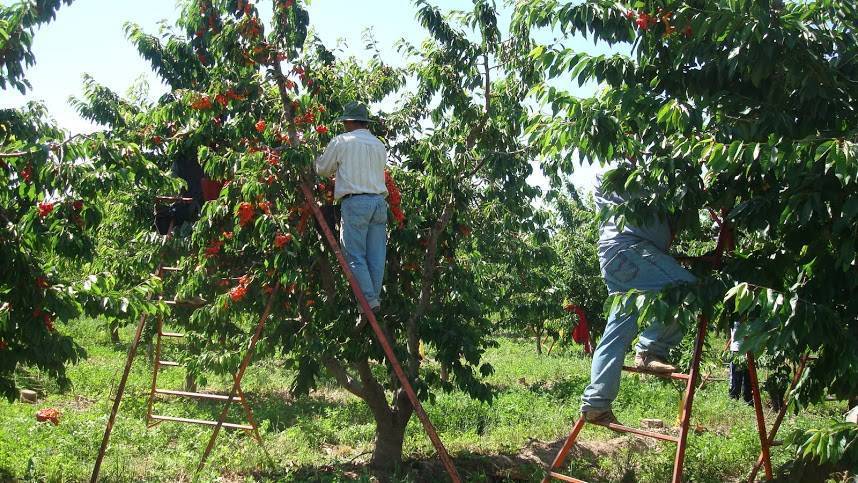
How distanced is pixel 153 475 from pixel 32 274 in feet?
9.70

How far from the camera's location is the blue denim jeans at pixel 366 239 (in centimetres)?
548

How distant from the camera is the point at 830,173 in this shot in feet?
11.5

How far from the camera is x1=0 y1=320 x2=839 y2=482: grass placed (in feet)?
23.9

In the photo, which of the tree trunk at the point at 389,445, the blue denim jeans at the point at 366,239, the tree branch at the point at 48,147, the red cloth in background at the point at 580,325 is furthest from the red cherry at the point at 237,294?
the red cloth in background at the point at 580,325

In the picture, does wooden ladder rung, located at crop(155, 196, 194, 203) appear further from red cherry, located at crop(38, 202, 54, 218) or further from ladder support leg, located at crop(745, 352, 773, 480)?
ladder support leg, located at crop(745, 352, 773, 480)

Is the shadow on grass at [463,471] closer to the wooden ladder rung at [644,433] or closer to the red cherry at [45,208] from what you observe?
the wooden ladder rung at [644,433]

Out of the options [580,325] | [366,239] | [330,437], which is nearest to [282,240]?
[366,239]

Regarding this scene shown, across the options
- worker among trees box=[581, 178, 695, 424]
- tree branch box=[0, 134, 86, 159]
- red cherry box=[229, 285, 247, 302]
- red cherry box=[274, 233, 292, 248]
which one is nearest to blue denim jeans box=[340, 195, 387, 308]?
red cherry box=[274, 233, 292, 248]

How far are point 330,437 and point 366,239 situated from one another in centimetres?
407

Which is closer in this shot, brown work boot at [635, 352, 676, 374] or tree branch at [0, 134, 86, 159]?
tree branch at [0, 134, 86, 159]

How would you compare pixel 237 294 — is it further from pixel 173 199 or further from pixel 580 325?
pixel 580 325

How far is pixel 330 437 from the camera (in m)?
8.99

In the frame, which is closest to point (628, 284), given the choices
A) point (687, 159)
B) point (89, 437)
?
point (687, 159)

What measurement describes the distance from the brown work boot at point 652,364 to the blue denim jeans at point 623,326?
0.03 metres
